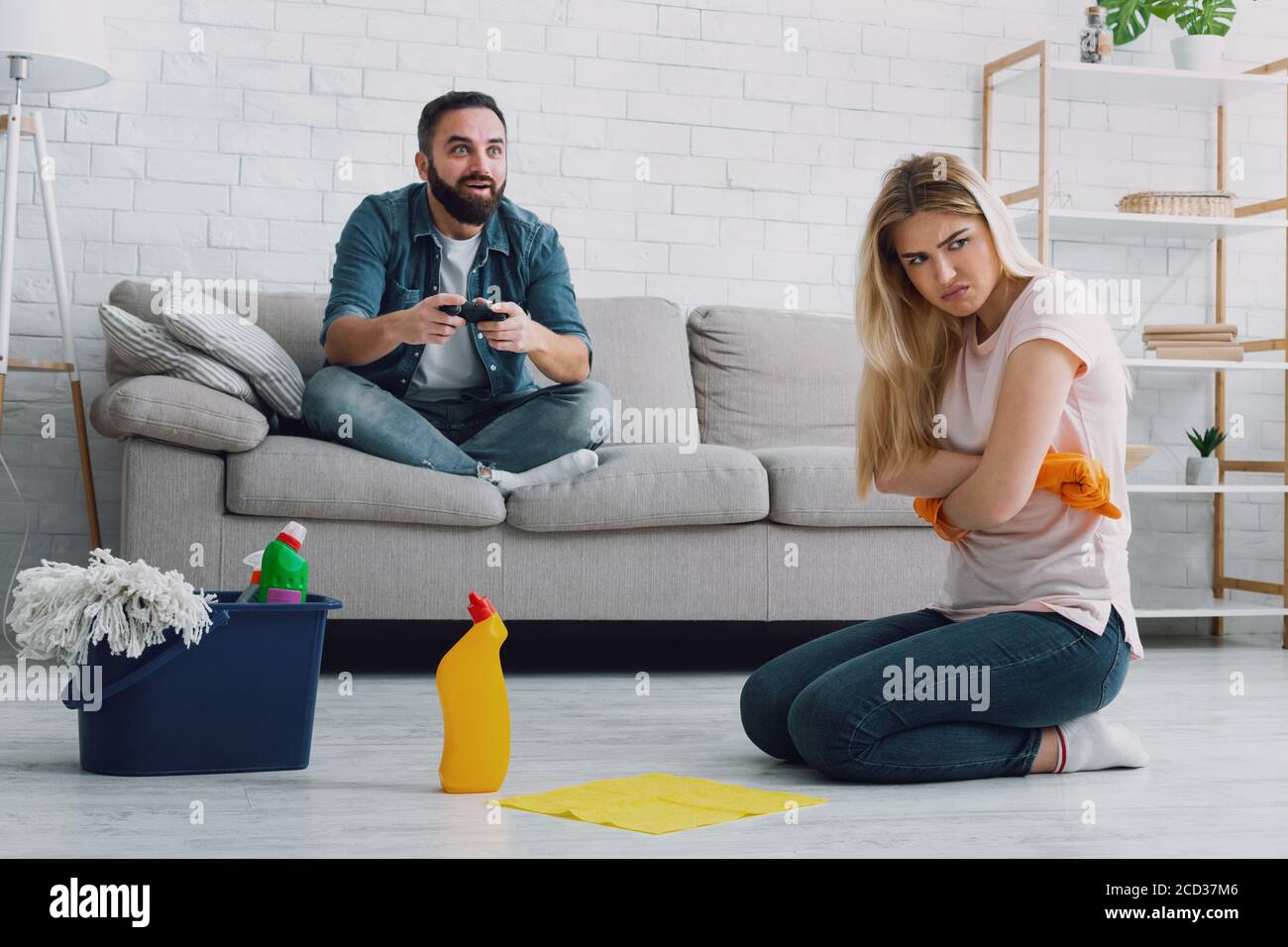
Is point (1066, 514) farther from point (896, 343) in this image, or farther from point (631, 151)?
point (631, 151)

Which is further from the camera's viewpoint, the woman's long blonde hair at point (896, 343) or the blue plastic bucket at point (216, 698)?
the woman's long blonde hair at point (896, 343)

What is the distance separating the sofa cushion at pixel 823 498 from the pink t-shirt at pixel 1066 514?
3.12 ft

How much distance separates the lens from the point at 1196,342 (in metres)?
3.68

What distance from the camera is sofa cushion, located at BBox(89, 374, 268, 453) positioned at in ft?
8.32

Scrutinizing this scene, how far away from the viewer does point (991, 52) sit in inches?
155

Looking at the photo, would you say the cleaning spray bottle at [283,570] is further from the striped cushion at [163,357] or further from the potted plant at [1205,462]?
the potted plant at [1205,462]

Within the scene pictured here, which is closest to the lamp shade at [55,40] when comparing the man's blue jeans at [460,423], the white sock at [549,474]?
the man's blue jeans at [460,423]

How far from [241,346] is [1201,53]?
271cm

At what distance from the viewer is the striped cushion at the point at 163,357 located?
8.72 feet

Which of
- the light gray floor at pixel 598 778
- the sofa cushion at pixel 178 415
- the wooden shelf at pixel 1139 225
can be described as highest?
the wooden shelf at pixel 1139 225

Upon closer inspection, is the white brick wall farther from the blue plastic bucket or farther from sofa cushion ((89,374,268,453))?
the blue plastic bucket

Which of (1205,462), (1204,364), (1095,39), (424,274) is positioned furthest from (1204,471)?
(424,274)
